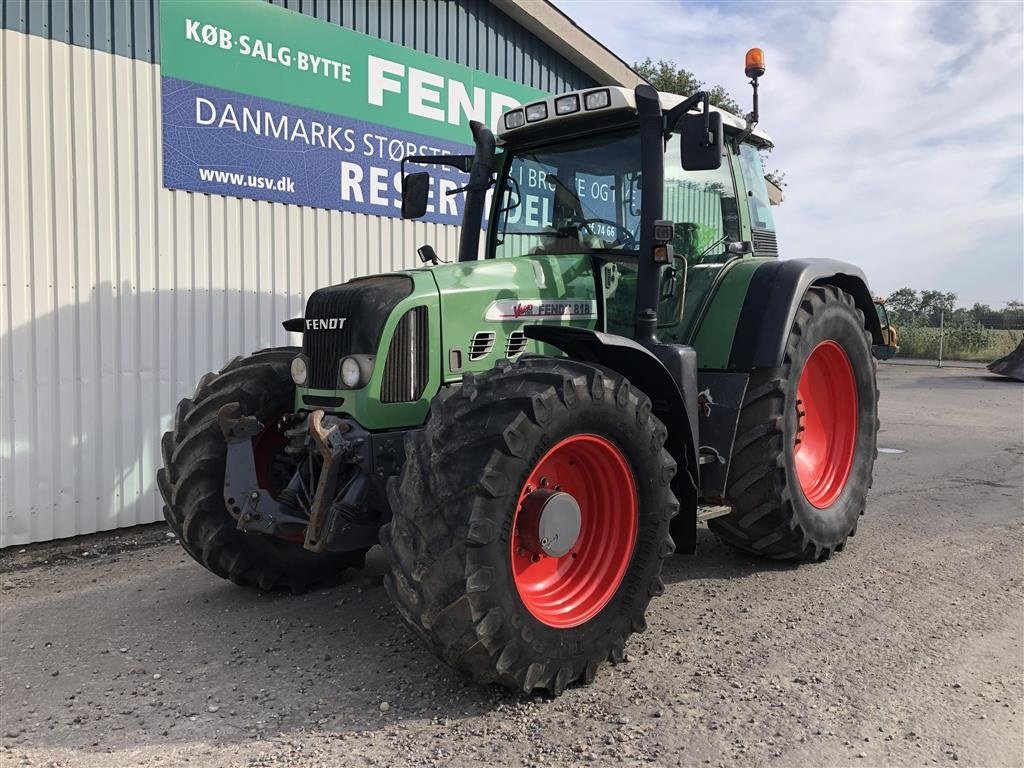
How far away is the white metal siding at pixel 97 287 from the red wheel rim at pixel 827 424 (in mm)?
4268

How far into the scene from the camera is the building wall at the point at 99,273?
210 inches

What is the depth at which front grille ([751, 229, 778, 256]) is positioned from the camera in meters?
5.02

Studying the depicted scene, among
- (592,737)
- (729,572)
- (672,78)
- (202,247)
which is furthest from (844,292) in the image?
(672,78)

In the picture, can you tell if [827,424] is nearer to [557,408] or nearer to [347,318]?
[557,408]

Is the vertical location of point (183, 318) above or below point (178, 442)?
above

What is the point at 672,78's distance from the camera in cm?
2792

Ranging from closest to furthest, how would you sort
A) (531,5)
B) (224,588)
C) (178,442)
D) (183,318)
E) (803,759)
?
(803,759)
(178,442)
(224,588)
(183,318)
(531,5)

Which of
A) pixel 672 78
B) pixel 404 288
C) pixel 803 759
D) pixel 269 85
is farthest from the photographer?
pixel 672 78

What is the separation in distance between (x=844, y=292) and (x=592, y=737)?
3.55 meters

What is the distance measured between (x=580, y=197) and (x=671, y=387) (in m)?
1.26

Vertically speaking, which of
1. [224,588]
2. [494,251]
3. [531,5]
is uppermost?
[531,5]

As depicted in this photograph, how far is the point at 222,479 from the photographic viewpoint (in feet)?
13.6

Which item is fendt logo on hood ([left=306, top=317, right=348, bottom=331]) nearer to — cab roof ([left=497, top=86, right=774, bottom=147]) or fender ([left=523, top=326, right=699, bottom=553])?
fender ([left=523, top=326, right=699, bottom=553])

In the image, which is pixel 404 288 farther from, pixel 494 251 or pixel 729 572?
pixel 729 572
